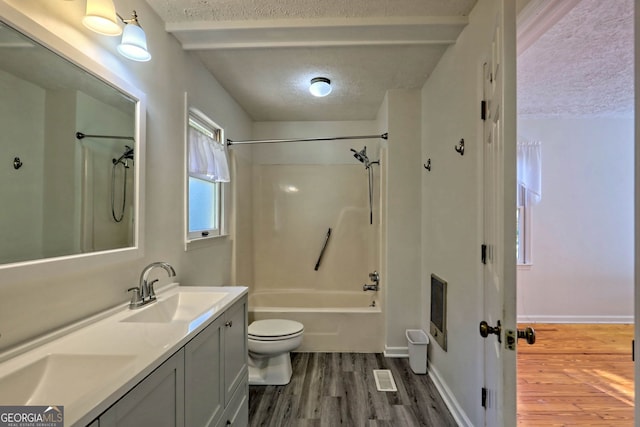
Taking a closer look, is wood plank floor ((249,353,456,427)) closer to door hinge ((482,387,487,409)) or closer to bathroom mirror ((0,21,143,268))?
door hinge ((482,387,487,409))

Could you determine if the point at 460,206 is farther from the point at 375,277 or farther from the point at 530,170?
the point at 530,170

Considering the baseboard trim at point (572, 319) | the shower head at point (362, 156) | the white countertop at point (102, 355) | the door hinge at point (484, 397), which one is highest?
the shower head at point (362, 156)

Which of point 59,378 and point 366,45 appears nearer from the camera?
point 59,378

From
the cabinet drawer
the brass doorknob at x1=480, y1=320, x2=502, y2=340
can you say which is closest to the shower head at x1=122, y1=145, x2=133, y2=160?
the cabinet drawer

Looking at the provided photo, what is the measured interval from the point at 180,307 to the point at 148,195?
0.63 m

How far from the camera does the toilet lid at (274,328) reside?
228 centimetres

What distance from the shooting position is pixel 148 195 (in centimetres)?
156

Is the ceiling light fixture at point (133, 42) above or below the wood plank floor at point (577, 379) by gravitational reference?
above

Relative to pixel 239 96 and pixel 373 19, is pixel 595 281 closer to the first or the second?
pixel 373 19

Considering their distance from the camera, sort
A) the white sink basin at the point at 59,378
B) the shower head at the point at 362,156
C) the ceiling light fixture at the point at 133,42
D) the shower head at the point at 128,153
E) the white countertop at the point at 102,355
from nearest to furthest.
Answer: the white countertop at the point at 102,355 < the white sink basin at the point at 59,378 < the ceiling light fixture at the point at 133,42 < the shower head at the point at 128,153 < the shower head at the point at 362,156

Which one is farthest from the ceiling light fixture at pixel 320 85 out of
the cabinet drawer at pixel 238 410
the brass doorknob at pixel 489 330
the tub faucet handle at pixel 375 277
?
the cabinet drawer at pixel 238 410

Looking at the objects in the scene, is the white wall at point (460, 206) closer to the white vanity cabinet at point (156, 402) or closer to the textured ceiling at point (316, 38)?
the textured ceiling at point (316, 38)

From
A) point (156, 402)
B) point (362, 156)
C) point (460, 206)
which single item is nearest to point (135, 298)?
point (156, 402)

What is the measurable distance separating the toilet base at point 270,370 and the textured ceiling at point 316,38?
7.48ft
